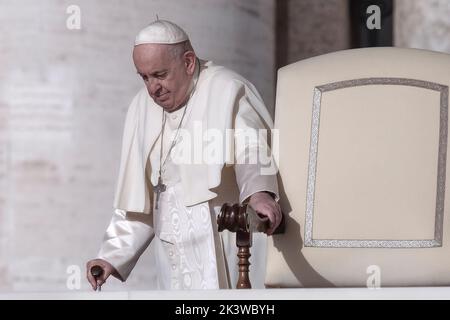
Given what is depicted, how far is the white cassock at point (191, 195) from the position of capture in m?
4.45

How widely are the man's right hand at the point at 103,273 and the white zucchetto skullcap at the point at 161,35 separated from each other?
0.82m

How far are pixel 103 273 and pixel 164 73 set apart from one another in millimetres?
771

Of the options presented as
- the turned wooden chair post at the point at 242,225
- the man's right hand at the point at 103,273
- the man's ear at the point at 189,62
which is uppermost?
the man's ear at the point at 189,62

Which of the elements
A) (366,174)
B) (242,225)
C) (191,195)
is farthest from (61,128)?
(242,225)

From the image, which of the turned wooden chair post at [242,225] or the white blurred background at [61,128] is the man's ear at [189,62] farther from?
the white blurred background at [61,128]

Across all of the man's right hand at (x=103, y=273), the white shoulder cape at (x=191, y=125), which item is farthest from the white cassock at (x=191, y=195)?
the man's right hand at (x=103, y=273)

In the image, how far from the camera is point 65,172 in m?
6.16

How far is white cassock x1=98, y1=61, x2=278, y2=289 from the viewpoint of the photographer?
4.45 meters

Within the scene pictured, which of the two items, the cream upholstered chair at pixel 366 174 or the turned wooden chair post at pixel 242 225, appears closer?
the turned wooden chair post at pixel 242 225

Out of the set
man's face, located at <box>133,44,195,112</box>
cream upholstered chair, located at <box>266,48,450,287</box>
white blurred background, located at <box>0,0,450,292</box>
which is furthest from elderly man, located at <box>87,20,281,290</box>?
white blurred background, located at <box>0,0,450,292</box>
